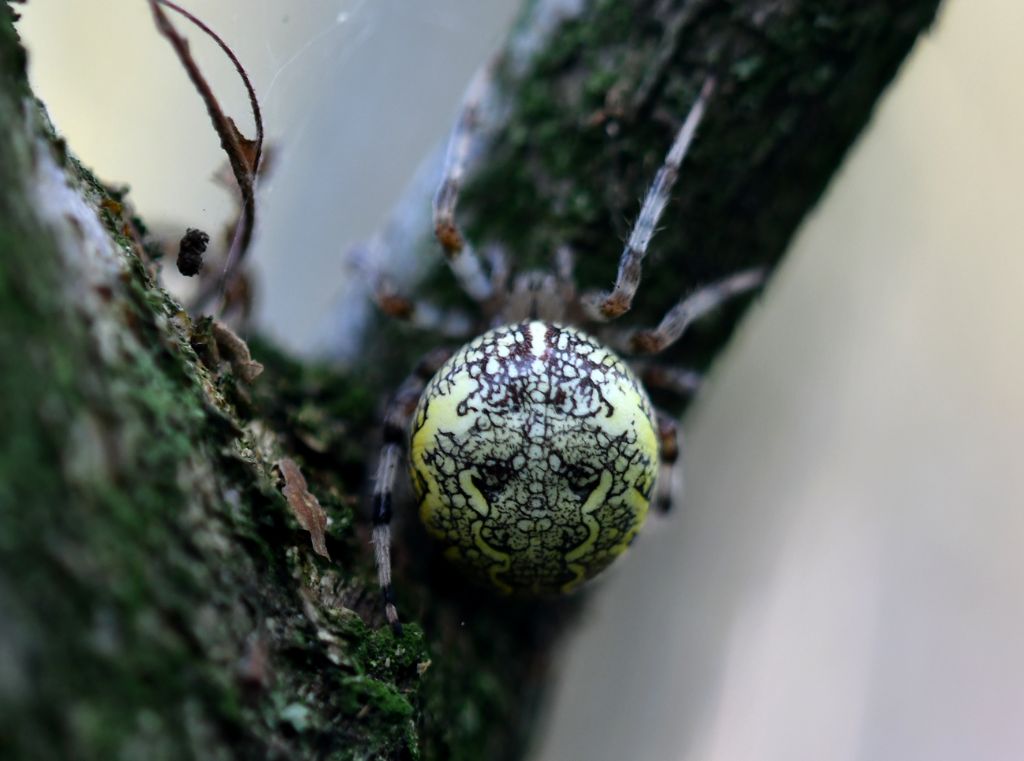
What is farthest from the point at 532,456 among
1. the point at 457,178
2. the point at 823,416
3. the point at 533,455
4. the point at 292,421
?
the point at 823,416

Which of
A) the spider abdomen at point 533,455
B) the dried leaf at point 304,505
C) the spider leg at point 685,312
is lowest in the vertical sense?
the spider leg at point 685,312

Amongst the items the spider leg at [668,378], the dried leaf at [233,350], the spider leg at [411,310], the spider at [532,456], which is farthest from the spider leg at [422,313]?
the dried leaf at [233,350]

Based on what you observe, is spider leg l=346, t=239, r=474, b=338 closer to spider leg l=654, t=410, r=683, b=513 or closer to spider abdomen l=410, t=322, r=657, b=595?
spider abdomen l=410, t=322, r=657, b=595

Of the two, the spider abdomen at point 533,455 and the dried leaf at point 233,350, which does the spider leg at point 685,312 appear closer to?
the spider abdomen at point 533,455

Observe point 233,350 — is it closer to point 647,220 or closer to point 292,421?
point 292,421

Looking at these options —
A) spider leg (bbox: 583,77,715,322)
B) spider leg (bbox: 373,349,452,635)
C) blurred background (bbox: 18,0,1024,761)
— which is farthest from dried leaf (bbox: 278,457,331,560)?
blurred background (bbox: 18,0,1024,761)
